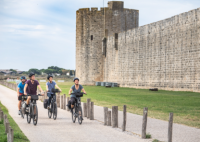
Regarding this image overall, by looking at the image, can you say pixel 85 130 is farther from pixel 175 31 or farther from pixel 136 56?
pixel 136 56

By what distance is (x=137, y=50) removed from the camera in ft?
140

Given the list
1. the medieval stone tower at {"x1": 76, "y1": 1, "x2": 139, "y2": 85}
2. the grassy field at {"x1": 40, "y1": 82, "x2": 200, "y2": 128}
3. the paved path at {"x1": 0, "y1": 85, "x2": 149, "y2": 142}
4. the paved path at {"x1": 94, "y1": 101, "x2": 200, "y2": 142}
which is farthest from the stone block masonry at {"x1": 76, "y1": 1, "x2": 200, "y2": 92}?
the paved path at {"x1": 0, "y1": 85, "x2": 149, "y2": 142}

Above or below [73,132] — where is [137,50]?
above

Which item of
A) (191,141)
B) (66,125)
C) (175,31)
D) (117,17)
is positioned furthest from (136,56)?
(191,141)

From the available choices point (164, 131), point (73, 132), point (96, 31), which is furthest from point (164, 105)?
point (96, 31)

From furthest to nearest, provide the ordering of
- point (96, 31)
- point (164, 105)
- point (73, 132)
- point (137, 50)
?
point (96, 31), point (137, 50), point (164, 105), point (73, 132)

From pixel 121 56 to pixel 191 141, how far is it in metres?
39.9

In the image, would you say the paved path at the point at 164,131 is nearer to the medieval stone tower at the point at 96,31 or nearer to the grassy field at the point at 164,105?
the grassy field at the point at 164,105

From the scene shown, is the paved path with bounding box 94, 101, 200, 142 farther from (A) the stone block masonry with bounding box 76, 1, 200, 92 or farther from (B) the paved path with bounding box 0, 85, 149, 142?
(A) the stone block masonry with bounding box 76, 1, 200, 92

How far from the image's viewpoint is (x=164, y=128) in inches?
410

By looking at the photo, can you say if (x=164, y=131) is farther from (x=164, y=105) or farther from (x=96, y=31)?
(x=96, y=31)

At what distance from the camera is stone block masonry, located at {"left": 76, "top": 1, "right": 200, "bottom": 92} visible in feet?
102

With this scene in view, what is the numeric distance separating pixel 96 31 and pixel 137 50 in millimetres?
17058

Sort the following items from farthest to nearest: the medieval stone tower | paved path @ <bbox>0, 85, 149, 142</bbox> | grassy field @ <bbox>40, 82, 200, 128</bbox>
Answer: the medieval stone tower
grassy field @ <bbox>40, 82, 200, 128</bbox>
paved path @ <bbox>0, 85, 149, 142</bbox>
